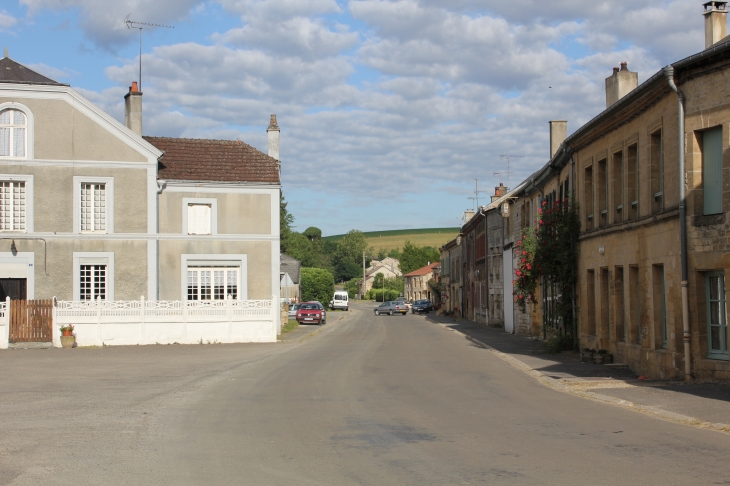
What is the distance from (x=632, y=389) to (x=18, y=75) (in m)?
26.2

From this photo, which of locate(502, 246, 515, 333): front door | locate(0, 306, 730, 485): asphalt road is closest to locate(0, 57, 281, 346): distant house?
locate(0, 306, 730, 485): asphalt road

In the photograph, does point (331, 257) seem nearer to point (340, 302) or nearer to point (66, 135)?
point (340, 302)

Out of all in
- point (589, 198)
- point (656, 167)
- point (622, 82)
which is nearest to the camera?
point (656, 167)

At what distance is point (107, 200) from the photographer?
31.5 meters

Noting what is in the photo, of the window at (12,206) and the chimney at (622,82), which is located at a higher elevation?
the chimney at (622,82)

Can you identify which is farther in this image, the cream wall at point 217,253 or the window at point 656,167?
the cream wall at point 217,253

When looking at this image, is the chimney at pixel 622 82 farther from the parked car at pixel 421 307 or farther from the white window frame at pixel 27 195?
the parked car at pixel 421 307

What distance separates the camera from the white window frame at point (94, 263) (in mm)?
30781

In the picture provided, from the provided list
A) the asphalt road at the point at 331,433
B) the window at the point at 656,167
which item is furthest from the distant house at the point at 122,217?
the window at the point at 656,167

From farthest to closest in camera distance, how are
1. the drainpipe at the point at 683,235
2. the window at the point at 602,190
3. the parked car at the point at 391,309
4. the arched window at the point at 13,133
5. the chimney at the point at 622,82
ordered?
the parked car at the point at 391,309 < the arched window at the point at 13,133 < the chimney at the point at 622,82 < the window at the point at 602,190 < the drainpipe at the point at 683,235

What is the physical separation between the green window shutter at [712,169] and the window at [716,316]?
53.7 inches

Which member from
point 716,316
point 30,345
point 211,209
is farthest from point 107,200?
point 716,316

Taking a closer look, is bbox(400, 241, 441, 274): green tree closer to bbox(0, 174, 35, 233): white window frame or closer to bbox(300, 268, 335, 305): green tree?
bbox(300, 268, 335, 305): green tree

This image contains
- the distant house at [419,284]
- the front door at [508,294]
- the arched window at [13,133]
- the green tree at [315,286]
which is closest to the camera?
the arched window at [13,133]
